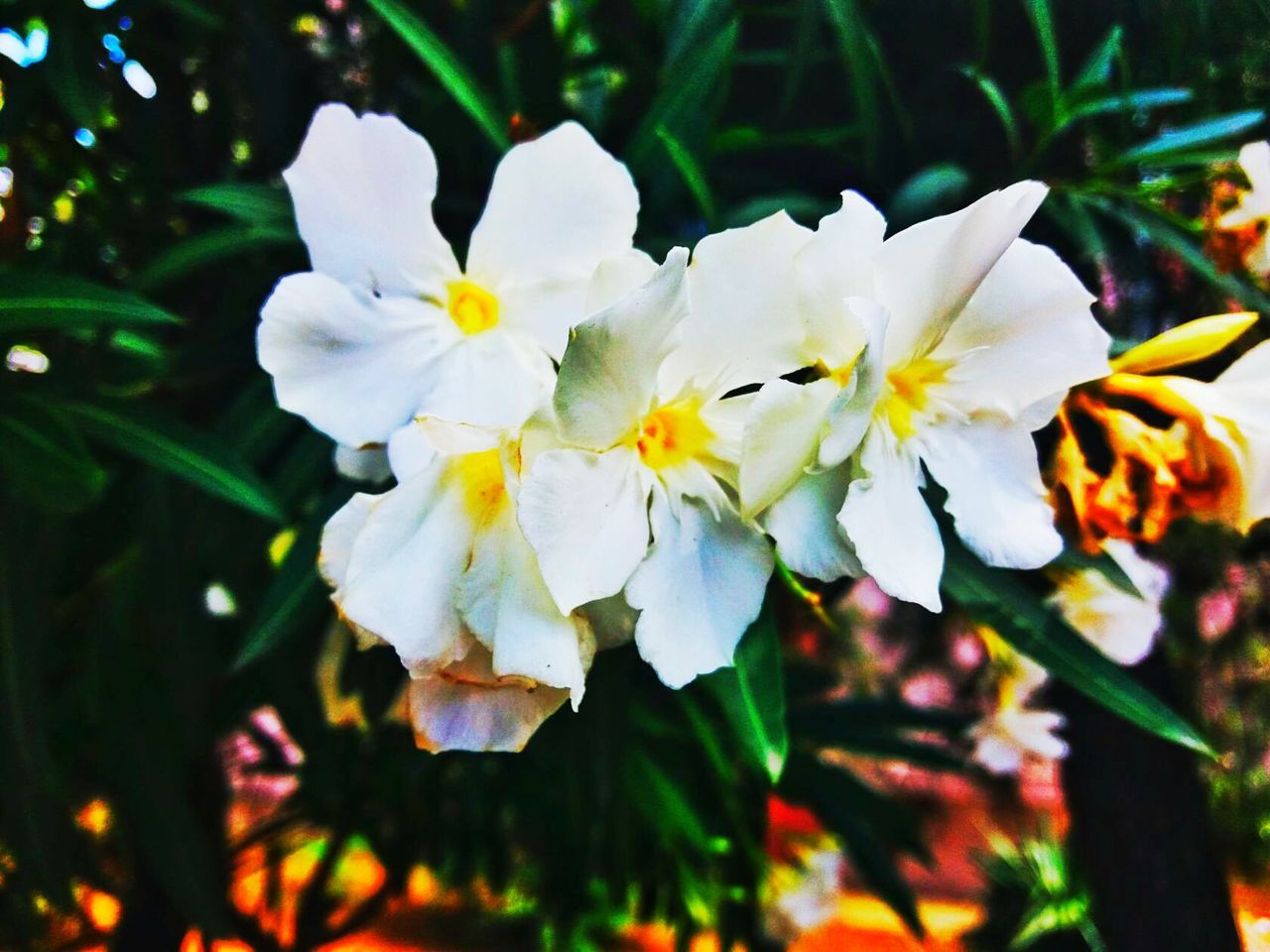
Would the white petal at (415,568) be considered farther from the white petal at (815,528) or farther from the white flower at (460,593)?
the white petal at (815,528)

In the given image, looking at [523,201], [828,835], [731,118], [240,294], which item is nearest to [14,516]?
[240,294]

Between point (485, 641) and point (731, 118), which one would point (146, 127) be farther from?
point (485, 641)

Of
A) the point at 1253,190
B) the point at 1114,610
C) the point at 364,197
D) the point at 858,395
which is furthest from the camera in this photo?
the point at 1114,610

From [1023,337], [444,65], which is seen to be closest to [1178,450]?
[1023,337]

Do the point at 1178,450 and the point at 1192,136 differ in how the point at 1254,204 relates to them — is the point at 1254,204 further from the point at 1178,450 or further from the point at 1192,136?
the point at 1178,450

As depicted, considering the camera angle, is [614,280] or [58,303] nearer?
[614,280]

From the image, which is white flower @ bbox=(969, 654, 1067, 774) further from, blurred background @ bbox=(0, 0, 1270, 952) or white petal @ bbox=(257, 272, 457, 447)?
white petal @ bbox=(257, 272, 457, 447)
